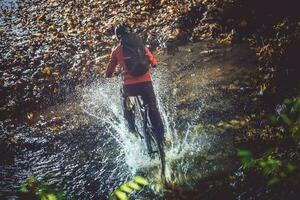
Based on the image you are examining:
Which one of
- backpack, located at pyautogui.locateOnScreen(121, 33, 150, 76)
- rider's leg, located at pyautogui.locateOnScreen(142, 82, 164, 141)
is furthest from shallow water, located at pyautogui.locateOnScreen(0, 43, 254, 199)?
backpack, located at pyautogui.locateOnScreen(121, 33, 150, 76)

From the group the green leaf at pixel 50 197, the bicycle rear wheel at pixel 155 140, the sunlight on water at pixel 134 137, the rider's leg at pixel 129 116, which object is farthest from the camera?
the rider's leg at pixel 129 116

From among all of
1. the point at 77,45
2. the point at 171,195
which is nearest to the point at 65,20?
the point at 77,45

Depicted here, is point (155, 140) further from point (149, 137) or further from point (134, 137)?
point (134, 137)

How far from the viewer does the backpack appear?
551cm

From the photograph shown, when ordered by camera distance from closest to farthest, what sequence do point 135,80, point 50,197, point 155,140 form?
1. point 50,197
2. point 135,80
3. point 155,140

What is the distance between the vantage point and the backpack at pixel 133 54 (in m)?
5.51

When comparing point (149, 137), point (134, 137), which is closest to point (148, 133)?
point (149, 137)

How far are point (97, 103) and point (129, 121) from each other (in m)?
2.27

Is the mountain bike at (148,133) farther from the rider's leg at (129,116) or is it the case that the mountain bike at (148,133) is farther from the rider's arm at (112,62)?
the rider's arm at (112,62)

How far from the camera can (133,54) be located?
5527 millimetres

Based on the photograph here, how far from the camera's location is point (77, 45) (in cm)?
1096

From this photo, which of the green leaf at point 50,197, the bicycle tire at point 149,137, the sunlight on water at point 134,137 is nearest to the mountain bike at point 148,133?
the bicycle tire at point 149,137

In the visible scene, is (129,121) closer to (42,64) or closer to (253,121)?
(253,121)

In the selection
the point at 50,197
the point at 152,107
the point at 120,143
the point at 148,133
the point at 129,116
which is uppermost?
the point at 50,197
